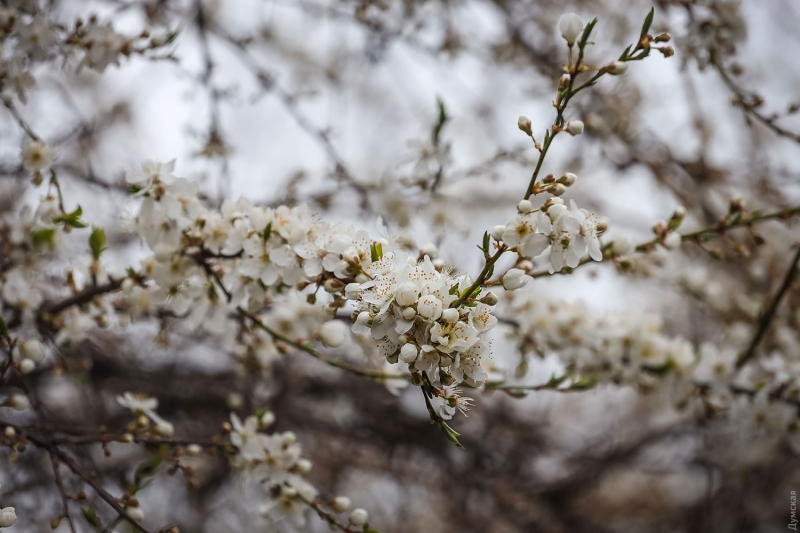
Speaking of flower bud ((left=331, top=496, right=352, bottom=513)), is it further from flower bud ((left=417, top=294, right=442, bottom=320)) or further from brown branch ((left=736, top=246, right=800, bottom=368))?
brown branch ((left=736, top=246, right=800, bottom=368))

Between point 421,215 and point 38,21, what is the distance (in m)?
1.57

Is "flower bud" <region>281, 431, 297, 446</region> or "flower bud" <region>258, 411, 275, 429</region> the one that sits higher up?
"flower bud" <region>258, 411, 275, 429</region>

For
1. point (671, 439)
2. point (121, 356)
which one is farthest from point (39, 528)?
point (671, 439)

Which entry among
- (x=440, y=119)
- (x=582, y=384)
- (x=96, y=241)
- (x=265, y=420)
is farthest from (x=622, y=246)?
(x=96, y=241)

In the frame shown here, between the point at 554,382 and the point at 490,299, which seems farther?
the point at 554,382

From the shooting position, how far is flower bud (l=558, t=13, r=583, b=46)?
1169 mm

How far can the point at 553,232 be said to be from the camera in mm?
1136

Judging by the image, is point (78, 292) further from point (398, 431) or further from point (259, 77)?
point (398, 431)

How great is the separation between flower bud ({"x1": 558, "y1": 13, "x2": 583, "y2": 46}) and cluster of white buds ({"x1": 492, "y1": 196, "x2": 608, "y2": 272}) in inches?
11.5

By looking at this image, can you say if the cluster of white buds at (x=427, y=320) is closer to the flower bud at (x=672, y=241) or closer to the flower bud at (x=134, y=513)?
the flower bud at (x=672, y=241)

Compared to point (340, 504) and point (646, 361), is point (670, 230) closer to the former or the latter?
point (646, 361)

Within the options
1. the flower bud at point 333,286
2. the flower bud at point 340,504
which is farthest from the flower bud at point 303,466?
the flower bud at point 333,286

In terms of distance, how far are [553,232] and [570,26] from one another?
1.35 ft

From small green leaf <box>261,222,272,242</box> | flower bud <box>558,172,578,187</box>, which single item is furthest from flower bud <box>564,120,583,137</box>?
small green leaf <box>261,222,272,242</box>
